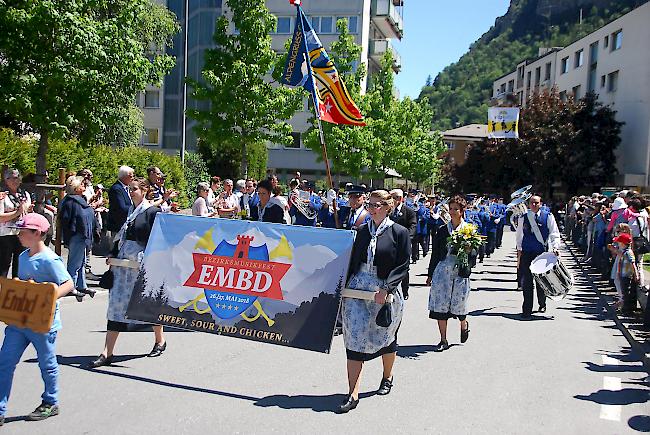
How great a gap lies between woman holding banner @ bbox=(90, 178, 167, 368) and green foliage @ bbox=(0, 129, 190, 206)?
8.22m

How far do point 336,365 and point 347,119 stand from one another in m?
5.63

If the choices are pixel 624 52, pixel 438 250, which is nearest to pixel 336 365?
pixel 438 250

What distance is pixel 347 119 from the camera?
12.5 meters

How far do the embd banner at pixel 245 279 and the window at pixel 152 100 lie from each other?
51.1 meters

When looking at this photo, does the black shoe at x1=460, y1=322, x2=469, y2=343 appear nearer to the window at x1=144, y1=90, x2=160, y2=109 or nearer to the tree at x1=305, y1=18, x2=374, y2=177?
the tree at x1=305, y1=18, x2=374, y2=177

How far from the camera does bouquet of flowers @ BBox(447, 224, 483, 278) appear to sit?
30.4 ft

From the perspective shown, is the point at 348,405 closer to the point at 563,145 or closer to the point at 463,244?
the point at 463,244

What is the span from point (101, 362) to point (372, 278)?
3091 mm

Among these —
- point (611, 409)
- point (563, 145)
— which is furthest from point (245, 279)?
point (563, 145)

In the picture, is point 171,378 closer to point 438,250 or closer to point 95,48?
point 438,250

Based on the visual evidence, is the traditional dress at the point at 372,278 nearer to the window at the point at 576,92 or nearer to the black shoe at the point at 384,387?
the black shoe at the point at 384,387

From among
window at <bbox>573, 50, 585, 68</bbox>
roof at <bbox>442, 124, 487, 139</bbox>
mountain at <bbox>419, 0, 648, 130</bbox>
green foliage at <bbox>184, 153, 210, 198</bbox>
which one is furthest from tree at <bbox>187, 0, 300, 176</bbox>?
mountain at <bbox>419, 0, 648, 130</bbox>

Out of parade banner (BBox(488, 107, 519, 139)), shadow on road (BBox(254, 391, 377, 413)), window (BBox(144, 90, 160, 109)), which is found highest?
Answer: window (BBox(144, 90, 160, 109))

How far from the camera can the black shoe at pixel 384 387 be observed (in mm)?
6934
